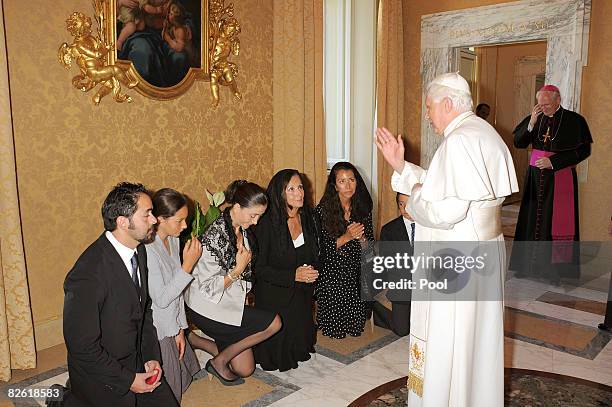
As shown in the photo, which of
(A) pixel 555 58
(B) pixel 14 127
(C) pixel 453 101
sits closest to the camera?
(C) pixel 453 101

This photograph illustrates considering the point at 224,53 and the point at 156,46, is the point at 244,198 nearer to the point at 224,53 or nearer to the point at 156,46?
the point at 156,46

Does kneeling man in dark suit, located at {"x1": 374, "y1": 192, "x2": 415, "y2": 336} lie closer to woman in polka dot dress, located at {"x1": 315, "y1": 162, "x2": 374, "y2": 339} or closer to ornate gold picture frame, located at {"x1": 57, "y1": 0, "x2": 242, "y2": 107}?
woman in polka dot dress, located at {"x1": 315, "y1": 162, "x2": 374, "y2": 339}

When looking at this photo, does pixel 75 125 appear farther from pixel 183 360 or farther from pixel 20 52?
pixel 183 360

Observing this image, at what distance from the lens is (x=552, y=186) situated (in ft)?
18.6

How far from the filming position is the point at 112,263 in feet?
8.31

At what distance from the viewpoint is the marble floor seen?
3.51 meters

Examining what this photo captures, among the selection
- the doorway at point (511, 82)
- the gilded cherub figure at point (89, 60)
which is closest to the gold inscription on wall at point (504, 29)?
the gilded cherub figure at point (89, 60)

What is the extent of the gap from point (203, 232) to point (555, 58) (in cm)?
422

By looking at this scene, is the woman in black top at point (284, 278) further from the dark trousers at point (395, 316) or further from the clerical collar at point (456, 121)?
the clerical collar at point (456, 121)

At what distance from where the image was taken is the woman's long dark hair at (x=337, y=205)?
443 centimetres

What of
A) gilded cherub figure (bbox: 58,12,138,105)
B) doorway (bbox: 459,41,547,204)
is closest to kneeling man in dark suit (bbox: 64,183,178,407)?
gilded cherub figure (bbox: 58,12,138,105)

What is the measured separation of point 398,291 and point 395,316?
0.86 feet

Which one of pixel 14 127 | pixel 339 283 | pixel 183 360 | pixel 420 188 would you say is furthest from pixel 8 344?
pixel 420 188

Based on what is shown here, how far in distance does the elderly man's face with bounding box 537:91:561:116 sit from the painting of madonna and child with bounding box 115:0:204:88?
3.44m
